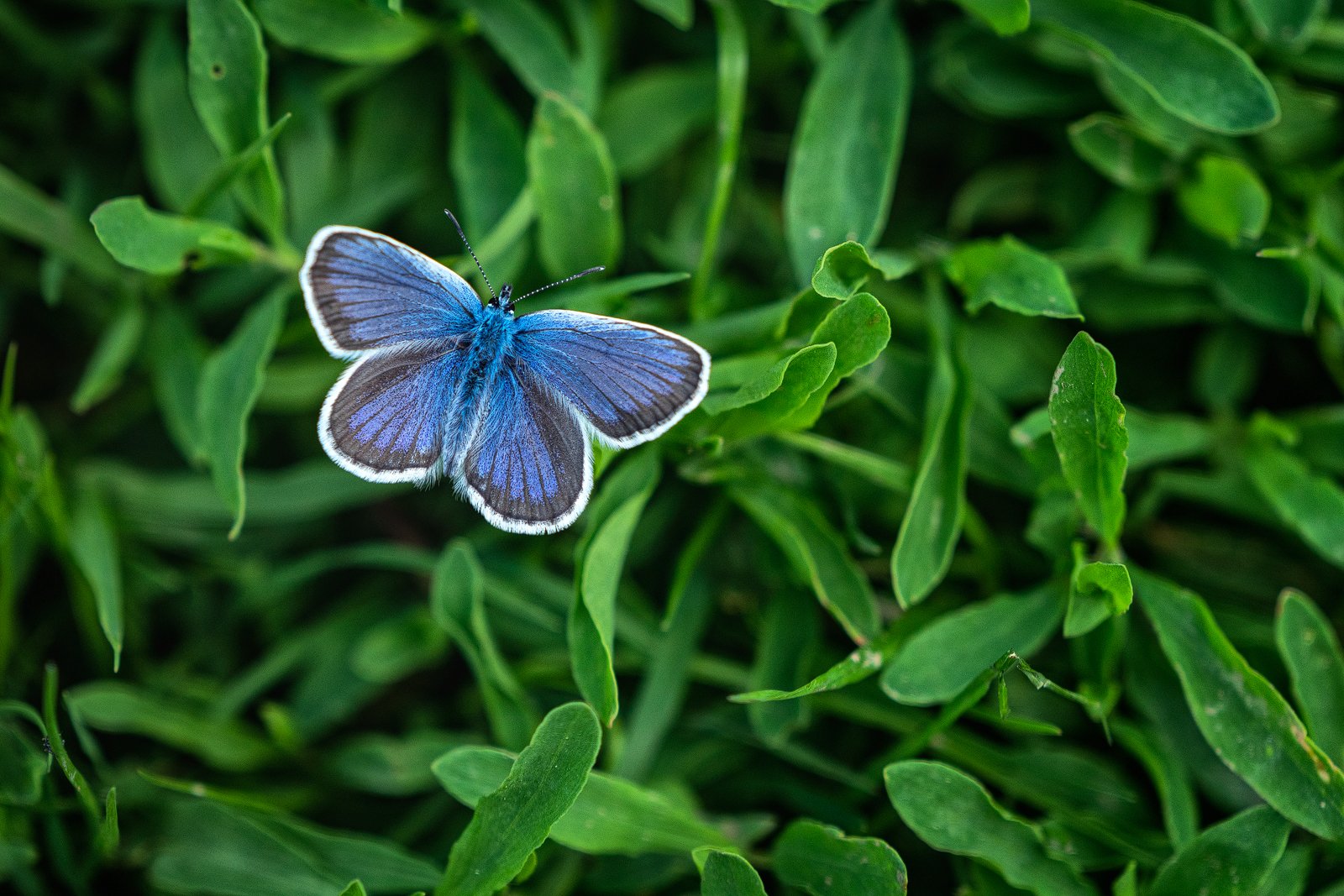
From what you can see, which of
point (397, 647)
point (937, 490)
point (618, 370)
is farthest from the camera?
point (397, 647)

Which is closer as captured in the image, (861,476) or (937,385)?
(937,385)

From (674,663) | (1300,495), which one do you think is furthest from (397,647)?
(1300,495)

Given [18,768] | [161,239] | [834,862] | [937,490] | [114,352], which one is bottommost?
[834,862]

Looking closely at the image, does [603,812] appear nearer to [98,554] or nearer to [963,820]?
[963,820]

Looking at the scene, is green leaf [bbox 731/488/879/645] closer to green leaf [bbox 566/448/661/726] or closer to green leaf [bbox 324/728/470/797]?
green leaf [bbox 566/448/661/726]

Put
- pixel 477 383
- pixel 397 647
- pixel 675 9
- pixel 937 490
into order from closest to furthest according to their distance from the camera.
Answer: pixel 477 383 < pixel 937 490 < pixel 675 9 < pixel 397 647

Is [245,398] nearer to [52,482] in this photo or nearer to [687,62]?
[52,482]

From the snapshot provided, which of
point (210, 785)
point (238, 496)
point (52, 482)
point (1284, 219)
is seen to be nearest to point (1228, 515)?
point (1284, 219)
